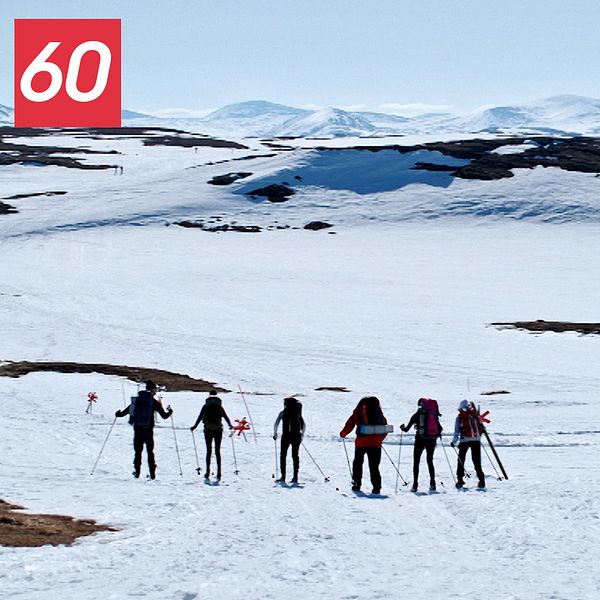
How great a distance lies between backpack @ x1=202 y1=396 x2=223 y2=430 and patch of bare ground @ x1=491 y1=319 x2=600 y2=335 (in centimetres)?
2758

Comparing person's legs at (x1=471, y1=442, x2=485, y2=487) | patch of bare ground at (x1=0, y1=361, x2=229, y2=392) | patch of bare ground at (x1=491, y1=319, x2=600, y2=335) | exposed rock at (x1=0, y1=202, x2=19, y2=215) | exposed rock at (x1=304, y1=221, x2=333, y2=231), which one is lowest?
patch of bare ground at (x1=0, y1=361, x2=229, y2=392)

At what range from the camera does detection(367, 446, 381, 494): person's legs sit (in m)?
14.2

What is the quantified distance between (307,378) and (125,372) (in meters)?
6.33

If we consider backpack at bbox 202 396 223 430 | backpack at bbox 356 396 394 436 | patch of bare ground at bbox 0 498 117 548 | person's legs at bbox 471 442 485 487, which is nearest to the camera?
patch of bare ground at bbox 0 498 117 548

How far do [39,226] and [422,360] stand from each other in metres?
57.4

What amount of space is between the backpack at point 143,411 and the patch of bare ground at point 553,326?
28.4 m

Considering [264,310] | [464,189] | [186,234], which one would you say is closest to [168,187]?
[186,234]

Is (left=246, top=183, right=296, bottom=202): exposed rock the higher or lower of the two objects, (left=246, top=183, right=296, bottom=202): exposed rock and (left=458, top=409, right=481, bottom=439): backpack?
the higher

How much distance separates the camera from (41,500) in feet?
41.5

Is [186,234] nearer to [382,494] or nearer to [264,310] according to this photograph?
[264,310]

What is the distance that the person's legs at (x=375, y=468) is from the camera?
46.6ft

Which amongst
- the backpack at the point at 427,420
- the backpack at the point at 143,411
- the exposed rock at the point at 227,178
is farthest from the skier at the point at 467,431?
the exposed rock at the point at 227,178

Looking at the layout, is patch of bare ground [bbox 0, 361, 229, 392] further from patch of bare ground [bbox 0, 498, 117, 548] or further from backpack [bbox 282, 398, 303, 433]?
patch of bare ground [bbox 0, 498, 117, 548]

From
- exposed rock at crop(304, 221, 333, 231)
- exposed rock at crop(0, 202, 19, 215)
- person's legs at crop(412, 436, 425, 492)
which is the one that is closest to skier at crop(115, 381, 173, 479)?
person's legs at crop(412, 436, 425, 492)
